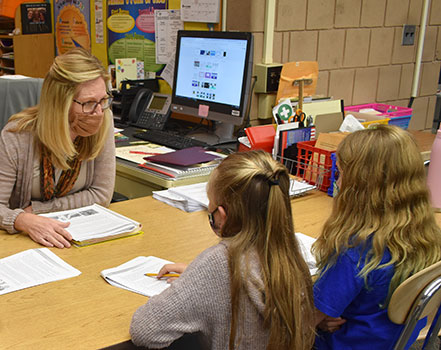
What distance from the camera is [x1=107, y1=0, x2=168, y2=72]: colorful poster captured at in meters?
3.17

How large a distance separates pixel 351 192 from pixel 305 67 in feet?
5.36

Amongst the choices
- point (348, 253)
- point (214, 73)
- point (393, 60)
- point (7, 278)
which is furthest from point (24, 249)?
point (393, 60)

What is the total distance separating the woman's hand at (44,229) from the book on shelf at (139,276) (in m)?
0.24

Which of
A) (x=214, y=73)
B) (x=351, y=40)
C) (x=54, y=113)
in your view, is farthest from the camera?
(x=351, y=40)

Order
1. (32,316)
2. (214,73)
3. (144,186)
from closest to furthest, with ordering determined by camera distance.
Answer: (32,316)
(144,186)
(214,73)

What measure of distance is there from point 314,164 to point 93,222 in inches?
37.1

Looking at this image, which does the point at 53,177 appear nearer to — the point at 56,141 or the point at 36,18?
the point at 56,141

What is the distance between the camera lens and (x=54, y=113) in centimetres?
176

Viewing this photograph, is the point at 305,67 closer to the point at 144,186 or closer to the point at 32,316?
the point at 144,186

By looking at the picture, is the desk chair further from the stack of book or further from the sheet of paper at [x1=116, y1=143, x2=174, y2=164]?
the sheet of paper at [x1=116, y1=143, x2=174, y2=164]

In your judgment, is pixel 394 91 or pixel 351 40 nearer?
pixel 351 40

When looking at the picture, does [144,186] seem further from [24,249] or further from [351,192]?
[351,192]

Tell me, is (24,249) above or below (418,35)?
below

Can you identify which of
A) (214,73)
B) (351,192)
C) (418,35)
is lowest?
(351,192)
